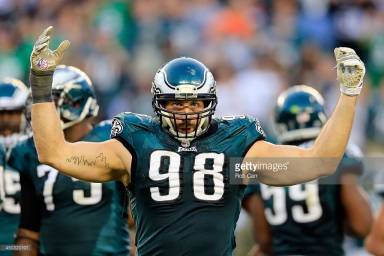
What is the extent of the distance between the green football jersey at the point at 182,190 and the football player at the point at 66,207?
1104 mm

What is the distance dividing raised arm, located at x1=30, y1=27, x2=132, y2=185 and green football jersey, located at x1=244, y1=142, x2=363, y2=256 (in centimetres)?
212

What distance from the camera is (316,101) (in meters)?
7.23

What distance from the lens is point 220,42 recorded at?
12977 millimetres

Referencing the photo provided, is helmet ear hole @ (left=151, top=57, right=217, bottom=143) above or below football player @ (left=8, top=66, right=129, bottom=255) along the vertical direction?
above

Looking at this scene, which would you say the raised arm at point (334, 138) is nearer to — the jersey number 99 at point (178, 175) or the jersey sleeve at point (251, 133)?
the jersey sleeve at point (251, 133)

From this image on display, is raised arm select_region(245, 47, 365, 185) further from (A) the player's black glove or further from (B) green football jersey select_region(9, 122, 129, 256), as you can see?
(B) green football jersey select_region(9, 122, 129, 256)

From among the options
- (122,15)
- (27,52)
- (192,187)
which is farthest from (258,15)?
(192,187)

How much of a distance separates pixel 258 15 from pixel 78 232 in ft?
24.7

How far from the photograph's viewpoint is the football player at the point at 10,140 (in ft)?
21.5

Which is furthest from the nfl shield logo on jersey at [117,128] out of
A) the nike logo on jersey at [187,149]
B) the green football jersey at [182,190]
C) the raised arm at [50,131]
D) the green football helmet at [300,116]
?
the green football helmet at [300,116]

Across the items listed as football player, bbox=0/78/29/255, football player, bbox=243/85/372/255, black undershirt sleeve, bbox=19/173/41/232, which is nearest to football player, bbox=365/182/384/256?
football player, bbox=243/85/372/255

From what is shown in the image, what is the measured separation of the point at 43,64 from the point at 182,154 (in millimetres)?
829

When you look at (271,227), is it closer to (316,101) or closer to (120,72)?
(316,101)

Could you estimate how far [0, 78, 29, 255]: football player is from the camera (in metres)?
6.55
